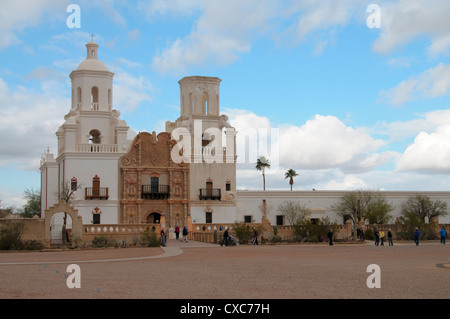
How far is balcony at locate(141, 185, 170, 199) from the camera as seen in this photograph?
52.3m

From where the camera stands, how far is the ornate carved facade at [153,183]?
51844mm

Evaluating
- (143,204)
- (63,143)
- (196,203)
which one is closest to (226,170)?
(196,203)

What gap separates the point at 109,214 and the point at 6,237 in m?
17.8

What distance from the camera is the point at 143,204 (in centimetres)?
5234

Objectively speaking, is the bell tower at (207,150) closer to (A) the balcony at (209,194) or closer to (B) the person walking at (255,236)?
(A) the balcony at (209,194)

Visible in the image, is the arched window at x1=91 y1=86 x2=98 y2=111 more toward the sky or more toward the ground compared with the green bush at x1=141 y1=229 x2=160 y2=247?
more toward the sky

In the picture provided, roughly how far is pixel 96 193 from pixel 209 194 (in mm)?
10081

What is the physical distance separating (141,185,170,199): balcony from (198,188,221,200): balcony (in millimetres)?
3089

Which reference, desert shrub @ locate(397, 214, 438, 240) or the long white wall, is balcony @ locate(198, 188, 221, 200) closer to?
the long white wall

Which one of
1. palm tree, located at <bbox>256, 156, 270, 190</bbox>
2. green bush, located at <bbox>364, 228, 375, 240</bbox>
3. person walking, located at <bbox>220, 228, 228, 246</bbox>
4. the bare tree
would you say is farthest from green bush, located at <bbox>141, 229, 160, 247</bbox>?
palm tree, located at <bbox>256, 156, 270, 190</bbox>

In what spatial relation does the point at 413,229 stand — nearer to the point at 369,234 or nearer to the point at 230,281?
the point at 369,234

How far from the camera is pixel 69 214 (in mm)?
37594
